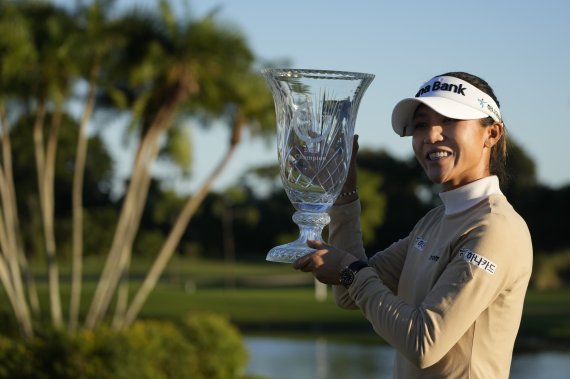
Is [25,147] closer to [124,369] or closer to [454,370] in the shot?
[124,369]

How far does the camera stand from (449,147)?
89.2 inches

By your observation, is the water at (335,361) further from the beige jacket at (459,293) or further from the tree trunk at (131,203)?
the beige jacket at (459,293)

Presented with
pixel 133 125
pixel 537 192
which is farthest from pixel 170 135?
pixel 537 192

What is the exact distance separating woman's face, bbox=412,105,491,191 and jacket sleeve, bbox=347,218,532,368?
0.55 ft

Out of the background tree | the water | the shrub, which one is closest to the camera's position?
the shrub

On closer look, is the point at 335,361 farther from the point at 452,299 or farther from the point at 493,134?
the point at 452,299

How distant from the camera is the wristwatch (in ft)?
7.28

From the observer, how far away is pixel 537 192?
43844mm

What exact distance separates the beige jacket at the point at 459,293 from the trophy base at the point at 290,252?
0.44ft

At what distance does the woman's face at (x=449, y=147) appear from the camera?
227 cm

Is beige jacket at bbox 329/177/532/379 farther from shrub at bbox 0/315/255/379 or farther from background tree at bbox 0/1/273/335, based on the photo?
background tree at bbox 0/1/273/335

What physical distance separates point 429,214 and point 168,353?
972cm

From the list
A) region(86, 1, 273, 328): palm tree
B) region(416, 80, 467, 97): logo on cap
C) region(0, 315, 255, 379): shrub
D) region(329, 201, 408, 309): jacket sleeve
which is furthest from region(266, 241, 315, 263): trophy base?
region(86, 1, 273, 328): palm tree

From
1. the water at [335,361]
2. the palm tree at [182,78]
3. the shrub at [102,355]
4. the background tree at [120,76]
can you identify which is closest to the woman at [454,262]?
the shrub at [102,355]
